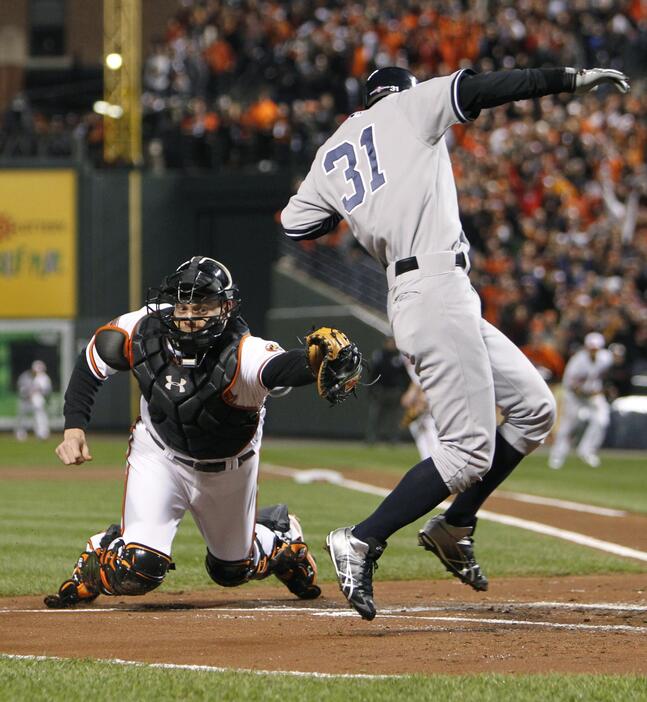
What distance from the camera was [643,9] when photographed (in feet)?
85.3

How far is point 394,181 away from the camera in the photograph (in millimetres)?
5699

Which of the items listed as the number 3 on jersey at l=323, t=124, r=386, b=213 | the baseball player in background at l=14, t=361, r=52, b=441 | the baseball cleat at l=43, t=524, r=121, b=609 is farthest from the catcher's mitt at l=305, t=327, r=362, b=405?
the baseball player in background at l=14, t=361, r=52, b=441

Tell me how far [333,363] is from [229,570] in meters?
1.74

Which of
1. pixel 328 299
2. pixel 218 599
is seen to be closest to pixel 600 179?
pixel 328 299

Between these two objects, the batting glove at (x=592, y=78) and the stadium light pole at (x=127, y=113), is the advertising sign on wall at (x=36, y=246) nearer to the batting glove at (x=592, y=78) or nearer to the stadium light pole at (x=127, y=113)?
the stadium light pole at (x=127, y=113)

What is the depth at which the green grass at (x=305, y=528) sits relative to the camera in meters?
8.62

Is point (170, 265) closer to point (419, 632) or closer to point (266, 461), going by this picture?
point (266, 461)

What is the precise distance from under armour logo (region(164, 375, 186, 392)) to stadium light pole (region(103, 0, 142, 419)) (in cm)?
2514

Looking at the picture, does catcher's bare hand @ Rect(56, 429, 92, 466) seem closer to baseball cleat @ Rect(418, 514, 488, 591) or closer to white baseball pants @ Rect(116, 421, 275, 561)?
white baseball pants @ Rect(116, 421, 275, 561)

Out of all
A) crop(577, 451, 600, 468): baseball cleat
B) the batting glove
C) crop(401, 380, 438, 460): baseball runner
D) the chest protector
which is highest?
the batting glove

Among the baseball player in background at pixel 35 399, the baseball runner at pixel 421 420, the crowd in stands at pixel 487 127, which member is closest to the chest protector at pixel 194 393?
the baseball runner at pixel 421 420

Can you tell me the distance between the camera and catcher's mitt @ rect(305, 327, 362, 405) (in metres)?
5.46

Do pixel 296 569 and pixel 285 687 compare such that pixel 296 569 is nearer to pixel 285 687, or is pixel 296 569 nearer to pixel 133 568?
pixel 133 568

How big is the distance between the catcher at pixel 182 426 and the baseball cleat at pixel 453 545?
923 millimetres
